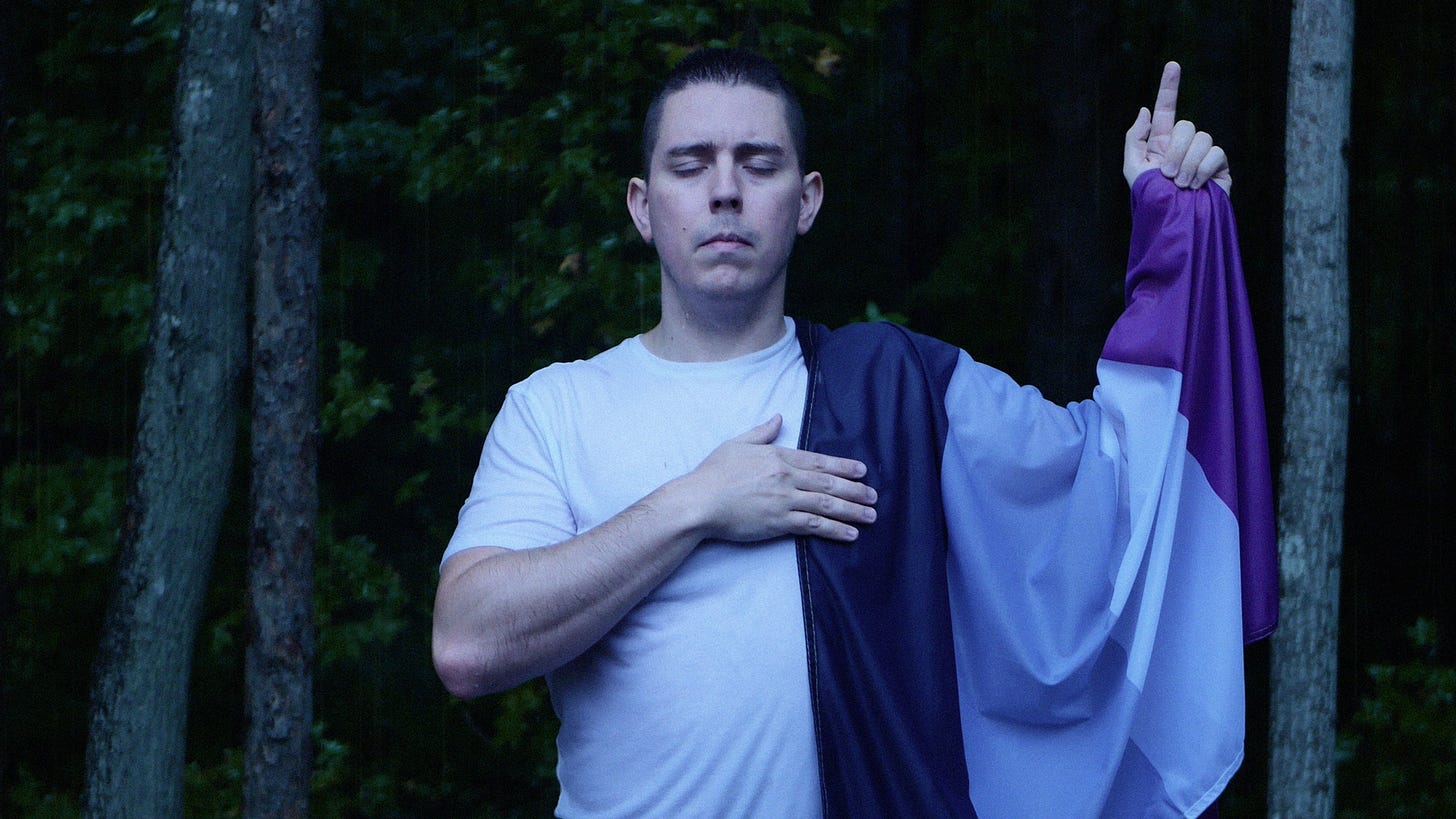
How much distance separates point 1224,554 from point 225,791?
5040 mm

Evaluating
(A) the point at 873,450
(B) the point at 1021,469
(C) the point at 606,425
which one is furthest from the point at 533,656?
(B) the point at 1021,469

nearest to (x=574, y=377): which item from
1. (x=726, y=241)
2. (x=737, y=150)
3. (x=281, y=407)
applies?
(x=726, y=241)

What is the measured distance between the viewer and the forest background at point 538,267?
5891 millimetres

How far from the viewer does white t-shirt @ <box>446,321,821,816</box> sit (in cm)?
202

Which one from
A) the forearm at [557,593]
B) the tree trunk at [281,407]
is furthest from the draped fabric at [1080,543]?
the tree trunk at [281,407]

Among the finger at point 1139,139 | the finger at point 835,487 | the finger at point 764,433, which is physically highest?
the finger at point 1139,139

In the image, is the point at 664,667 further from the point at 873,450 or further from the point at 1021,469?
the point at 1021,469

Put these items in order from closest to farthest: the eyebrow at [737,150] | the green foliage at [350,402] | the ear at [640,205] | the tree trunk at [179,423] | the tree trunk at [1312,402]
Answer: the eyebrow at [737,150]
the ear at [640,205]
the tree trunk at [1312,402]
the tree trunk at [179,423]
the green foliage at [350,402]

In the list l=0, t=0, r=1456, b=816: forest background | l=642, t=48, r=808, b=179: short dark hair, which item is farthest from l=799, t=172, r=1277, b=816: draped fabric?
l=0, t=0, r=1456, b=816: forest background

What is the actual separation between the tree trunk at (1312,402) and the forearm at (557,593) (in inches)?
87.3

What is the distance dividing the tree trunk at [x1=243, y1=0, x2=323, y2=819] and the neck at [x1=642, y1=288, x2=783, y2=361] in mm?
2163

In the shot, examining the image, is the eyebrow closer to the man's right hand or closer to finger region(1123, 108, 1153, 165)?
the man's right hand

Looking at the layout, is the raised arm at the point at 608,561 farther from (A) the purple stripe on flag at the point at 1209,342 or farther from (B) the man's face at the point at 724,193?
(A) the purple stripe on flag at the point at 1209,342

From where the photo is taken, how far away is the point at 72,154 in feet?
23.6
